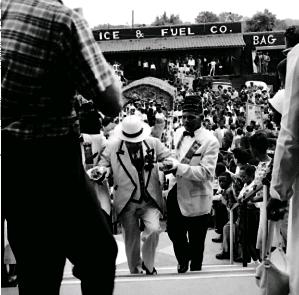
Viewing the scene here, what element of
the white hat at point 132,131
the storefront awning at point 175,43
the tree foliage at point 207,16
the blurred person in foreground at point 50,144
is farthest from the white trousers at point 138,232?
the tree foliage at point 207,16

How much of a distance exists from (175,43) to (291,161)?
124 ft

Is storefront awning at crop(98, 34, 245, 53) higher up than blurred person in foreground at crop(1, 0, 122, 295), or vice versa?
storefront awning at crop(98, 34, 245, 53)

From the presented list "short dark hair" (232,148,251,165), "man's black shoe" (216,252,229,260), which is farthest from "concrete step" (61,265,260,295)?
"short dark hair" (232,148,251,165)

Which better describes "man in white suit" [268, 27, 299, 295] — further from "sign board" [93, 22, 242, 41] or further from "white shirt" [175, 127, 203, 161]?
"sign board" [93, 22, 242, 41]

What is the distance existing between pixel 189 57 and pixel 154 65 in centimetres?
261

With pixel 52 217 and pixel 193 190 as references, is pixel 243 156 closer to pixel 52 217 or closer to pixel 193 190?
pixel 193 190

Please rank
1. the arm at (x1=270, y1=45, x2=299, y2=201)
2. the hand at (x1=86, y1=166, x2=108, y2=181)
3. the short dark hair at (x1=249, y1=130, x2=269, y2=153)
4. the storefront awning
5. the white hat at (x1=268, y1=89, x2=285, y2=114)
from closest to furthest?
1. the arm at (x1=270, y1=45, x2=299, y2=201)
2. the white hat at (x1=268, y1=89, x2=285, y2=114)
3. the hand at (x1=86, y1=166, x2=108, y2=181)
4. the short dark hair at (x1=249, y1=130, x2=269, y2=153)
5. the storefront awning

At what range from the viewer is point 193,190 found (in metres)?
4.53

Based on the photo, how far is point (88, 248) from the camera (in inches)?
68.9

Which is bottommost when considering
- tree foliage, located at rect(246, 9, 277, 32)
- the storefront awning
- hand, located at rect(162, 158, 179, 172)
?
hand, located at rect(162, 158, 179, 172)

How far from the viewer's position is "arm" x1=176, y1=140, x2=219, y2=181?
4.31 meters

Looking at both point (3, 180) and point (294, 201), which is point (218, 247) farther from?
point (3, 180)

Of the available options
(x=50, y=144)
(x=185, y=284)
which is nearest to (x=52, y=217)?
(x=50, y=144)

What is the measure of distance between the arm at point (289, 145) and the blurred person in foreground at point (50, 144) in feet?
2.50
